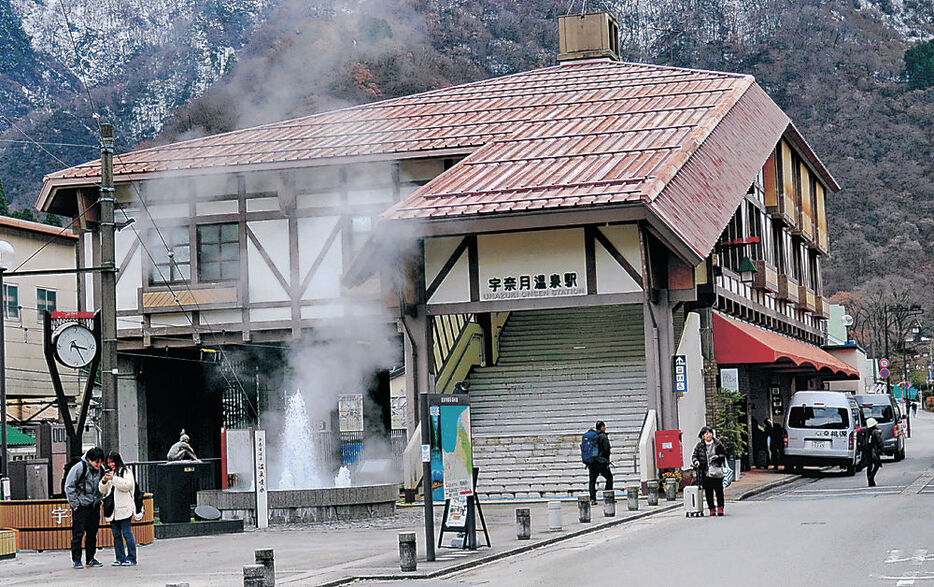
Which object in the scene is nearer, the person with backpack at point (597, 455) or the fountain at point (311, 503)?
the fountain at point (311, 503)

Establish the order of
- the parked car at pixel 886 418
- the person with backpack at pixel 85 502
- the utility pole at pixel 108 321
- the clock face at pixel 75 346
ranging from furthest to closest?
the parked car at pixel 886 418 → the clock face at pixel 75 346 → the utility pole at pixel 108 321 → the person with backpack at pixel 85 502

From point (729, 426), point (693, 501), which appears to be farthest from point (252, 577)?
point (729, 426)

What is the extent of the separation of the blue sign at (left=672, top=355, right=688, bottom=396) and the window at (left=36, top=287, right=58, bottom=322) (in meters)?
27.5

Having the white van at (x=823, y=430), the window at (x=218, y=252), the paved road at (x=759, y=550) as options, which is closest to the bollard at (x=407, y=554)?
the paved road at (x=759, y=550)

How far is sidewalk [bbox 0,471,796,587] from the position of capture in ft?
50.2

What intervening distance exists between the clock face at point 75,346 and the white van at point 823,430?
18.4 metres

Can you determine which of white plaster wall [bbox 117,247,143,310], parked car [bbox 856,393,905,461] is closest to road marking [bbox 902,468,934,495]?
parked car [bbox 856,393,905,461]

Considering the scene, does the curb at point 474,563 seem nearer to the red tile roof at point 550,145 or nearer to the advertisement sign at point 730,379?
the red tile roof at point 550,145

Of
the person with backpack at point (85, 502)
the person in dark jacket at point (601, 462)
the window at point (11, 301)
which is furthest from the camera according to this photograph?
the window at point (11, 301)

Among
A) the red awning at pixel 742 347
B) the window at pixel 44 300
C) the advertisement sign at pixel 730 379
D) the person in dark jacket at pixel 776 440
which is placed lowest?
the person in dark jacket at pixel 776 440

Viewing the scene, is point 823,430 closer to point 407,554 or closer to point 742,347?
point 742,347

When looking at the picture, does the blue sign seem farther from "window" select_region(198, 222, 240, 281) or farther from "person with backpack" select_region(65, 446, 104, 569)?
"person with backpack" select_region(65, 446, 104, 569)

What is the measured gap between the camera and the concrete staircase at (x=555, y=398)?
29.1 metres

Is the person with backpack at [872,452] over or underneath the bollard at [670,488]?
over
